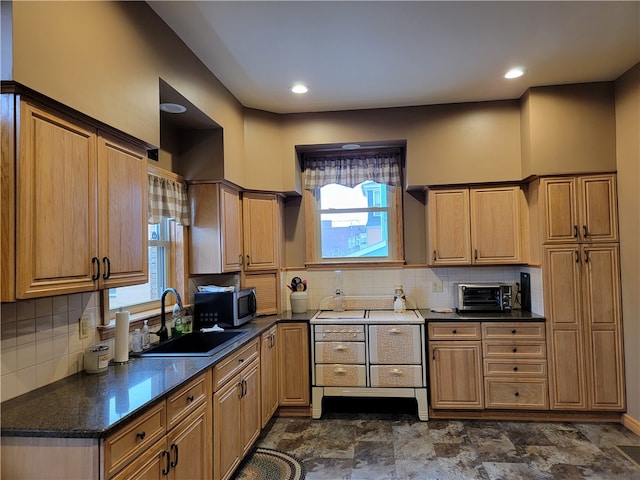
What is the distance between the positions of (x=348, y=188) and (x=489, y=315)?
185cm

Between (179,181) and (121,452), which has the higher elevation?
(179,181)

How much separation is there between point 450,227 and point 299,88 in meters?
1.84

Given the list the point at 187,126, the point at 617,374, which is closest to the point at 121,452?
the point at 187,126

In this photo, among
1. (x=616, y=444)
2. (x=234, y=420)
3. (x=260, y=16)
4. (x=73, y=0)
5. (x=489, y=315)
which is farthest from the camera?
(x=489, y=315)

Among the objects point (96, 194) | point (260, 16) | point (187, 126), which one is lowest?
point (96, 194)

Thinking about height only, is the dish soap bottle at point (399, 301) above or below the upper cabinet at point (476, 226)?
A: below

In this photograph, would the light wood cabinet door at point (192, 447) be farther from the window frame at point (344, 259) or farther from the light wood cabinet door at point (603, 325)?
the light wood cabinet door at point (603, 325)

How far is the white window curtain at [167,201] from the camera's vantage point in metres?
2.89

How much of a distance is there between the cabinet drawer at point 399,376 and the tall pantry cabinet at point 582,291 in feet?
3.63

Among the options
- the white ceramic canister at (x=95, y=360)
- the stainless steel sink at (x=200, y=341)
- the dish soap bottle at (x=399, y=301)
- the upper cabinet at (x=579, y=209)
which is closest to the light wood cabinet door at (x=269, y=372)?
the stainless steel sink at (x=200, y=341)

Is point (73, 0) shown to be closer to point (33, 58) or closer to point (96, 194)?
point (33, 58)

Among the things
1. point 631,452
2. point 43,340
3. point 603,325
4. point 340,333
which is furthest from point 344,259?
point 43,340

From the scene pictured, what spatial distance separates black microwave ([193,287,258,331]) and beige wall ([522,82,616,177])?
2.70 metres

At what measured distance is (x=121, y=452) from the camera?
4.78 ft
